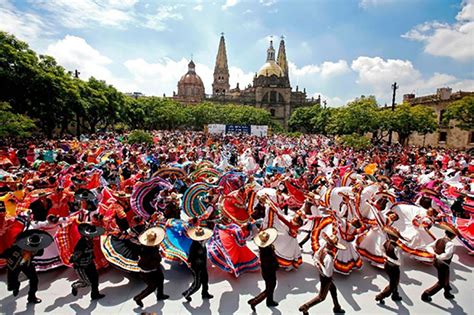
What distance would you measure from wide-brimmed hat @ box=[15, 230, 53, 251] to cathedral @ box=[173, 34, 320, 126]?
7050 cm

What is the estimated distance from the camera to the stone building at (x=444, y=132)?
28.5 metres

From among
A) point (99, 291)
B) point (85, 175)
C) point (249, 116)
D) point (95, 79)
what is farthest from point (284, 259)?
point (249, 116)

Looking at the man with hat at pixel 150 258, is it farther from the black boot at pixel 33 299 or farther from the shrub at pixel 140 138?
the shrub at pixel 140 138

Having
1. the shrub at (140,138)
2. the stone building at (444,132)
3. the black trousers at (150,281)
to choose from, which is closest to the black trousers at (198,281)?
the black trousers at (150,281)

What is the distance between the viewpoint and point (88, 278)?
4254 mm

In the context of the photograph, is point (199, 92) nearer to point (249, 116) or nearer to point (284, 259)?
point (249, 116)

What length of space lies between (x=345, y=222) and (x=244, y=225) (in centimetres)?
195

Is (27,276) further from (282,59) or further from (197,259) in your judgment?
(282,59)

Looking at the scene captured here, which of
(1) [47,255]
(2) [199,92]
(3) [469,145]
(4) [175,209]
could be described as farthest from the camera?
(2) [199,92]

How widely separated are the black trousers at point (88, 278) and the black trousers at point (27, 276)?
0.51 metres

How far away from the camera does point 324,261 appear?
374cm

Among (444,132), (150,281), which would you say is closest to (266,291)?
(150,281)

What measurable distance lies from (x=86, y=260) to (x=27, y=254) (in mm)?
745

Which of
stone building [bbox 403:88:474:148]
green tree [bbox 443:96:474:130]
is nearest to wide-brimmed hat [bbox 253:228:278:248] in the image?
green tree [bbox 443:96:474:130]
